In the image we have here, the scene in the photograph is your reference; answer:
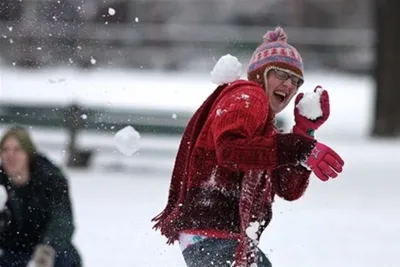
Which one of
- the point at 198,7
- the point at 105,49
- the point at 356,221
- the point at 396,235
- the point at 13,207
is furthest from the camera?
the point at 198,7

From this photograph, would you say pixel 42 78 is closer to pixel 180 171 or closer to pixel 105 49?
pixel 105 49

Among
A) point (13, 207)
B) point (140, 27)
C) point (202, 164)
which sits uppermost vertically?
point (140, 27)

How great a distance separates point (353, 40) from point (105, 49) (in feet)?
25.4

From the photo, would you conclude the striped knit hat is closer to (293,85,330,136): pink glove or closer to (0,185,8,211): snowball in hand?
(293,85,330,136): pink glove

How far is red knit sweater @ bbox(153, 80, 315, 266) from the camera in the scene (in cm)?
401

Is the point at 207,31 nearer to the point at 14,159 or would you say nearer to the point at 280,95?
the point at 14,159

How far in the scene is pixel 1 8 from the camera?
26.8 ft

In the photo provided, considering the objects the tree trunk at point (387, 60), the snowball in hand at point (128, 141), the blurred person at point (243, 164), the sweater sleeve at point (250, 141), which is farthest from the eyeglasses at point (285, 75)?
the tree trunk at point (387, 60)

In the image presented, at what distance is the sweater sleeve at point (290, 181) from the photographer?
4.40 metres

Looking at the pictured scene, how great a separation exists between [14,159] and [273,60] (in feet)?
5.54

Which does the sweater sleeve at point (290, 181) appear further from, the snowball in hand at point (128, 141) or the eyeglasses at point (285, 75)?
the snowball in hand at point (128, 141)

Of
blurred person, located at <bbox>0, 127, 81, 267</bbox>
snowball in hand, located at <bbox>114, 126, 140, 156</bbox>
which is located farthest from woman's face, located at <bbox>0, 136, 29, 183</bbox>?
snowball in hand, located at <bbox>114, 126, 140, 156</bbox>

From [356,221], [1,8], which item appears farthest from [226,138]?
[356,221]

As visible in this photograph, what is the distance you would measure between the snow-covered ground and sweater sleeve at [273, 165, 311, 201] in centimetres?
108
